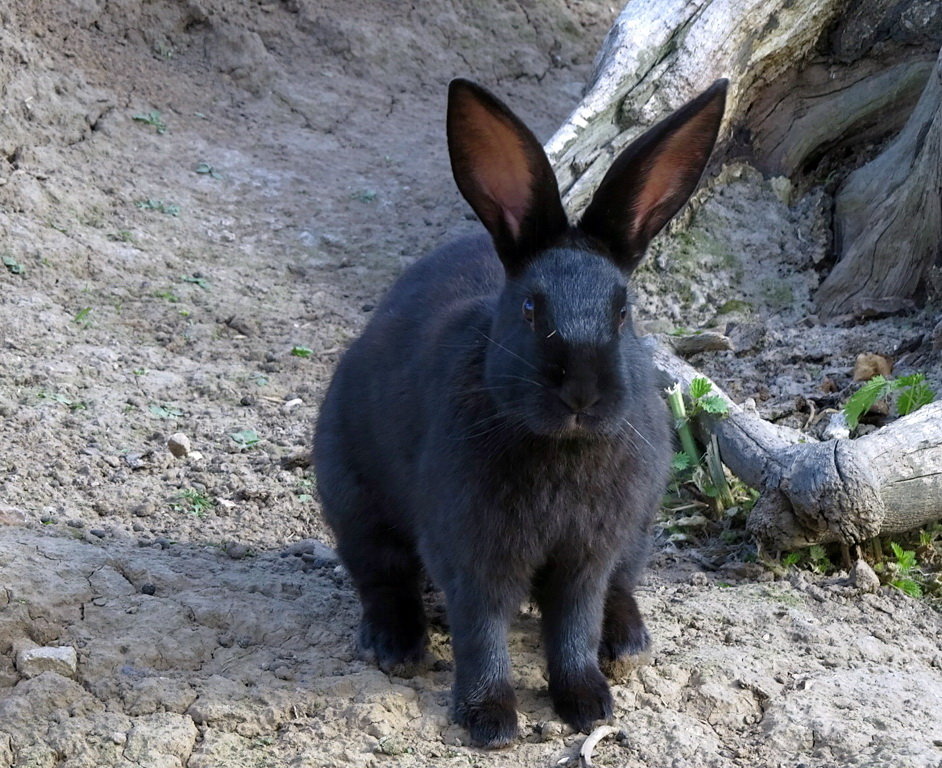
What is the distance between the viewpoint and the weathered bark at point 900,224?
22.1 feet

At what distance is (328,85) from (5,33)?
273cm

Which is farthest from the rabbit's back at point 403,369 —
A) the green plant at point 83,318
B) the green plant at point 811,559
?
the green plant at point 83,318

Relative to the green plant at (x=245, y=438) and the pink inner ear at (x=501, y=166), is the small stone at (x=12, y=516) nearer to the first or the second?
the green plant at (x=245, y=438)

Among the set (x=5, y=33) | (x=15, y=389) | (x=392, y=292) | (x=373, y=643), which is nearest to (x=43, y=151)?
(x=5, y=33)

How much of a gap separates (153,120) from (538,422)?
669 cm

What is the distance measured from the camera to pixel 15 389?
6.20m

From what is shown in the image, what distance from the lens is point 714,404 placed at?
5.62 meters

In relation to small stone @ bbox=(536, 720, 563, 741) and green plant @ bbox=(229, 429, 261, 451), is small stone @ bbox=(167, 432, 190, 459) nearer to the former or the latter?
green plant @ bbox=(229, 429, 261, 451)

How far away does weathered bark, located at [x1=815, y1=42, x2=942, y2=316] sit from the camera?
674 centimetres

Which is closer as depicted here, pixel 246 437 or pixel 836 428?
pixel 836 428

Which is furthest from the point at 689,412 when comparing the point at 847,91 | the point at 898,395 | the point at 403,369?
the point at 847,91

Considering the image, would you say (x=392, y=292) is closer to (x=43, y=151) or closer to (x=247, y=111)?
(x=43, y=151)

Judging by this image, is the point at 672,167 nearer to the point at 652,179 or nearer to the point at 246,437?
the point at 652,179

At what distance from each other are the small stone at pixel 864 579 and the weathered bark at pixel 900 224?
2451 mm
